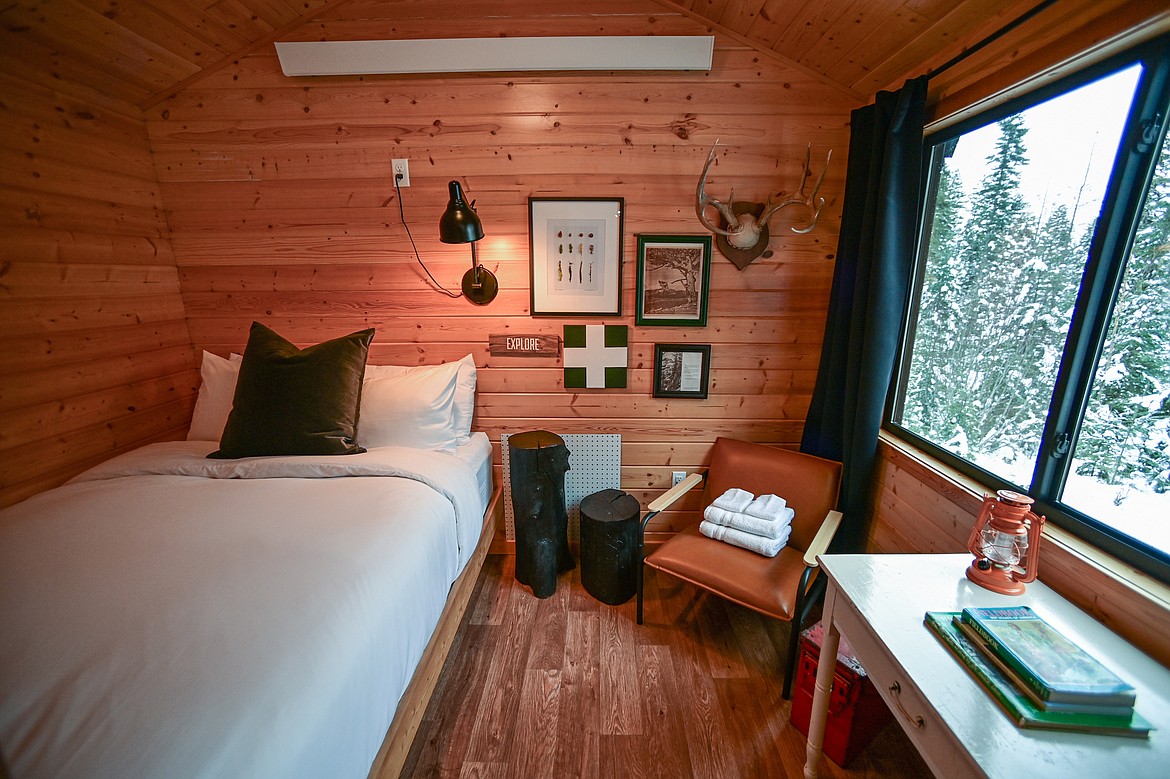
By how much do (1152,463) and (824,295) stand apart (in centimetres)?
132

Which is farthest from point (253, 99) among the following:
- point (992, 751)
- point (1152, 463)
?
point (1152, 463)

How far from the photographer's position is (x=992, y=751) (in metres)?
0.79

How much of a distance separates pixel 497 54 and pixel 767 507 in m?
2.37

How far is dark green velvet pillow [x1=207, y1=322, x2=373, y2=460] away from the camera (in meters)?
1.82

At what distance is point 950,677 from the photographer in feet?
3.08

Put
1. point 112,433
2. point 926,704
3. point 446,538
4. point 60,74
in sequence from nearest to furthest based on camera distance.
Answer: point 926,704, point 446,538, point 60,74, point 112,433

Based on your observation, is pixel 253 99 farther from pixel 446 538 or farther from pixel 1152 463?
pixel 1152 463

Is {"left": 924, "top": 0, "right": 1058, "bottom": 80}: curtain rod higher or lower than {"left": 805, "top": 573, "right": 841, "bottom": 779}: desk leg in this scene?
higher

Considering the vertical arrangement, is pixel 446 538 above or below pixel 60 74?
below

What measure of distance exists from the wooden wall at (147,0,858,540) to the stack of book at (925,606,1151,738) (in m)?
1.43

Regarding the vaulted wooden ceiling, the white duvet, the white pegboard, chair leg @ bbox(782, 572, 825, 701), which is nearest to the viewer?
the white duvet

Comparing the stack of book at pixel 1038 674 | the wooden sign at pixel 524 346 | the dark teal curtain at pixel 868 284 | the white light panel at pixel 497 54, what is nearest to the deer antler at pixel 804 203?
the dark teal curtain at pixel 868 284

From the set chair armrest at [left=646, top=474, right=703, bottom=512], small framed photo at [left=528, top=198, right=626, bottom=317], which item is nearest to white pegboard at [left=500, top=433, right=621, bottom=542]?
chair armrest at [left=646, top=474, right=703, bottom=512]

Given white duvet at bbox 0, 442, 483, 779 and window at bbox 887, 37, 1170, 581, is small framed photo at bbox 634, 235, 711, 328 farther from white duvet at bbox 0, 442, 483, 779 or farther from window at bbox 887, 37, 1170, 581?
white duvet at bbox 0, 442, 483, 779
